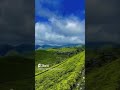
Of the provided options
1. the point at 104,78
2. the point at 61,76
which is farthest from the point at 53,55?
the point at 104,78

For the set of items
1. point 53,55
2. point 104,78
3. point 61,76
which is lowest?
point 104,78

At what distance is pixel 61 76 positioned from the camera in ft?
70.8

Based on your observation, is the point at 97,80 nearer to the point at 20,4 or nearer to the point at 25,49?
the point at 25,49

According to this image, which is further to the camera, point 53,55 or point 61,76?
point 53,55

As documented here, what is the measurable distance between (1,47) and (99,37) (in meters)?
7.80

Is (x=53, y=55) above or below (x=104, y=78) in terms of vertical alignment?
above

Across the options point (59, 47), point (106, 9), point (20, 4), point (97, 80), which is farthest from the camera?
point (97, 80)

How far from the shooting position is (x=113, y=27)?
29.3m

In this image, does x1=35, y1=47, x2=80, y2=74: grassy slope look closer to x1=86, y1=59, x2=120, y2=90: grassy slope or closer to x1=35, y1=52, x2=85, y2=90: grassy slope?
x1=35, y1=52, x2=85, y2=90: grassy slope

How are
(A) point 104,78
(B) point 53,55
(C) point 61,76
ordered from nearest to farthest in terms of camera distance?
(C) point 61,76, (B) point 53,55, (A) point 104,78

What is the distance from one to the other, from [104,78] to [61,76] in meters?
10.7

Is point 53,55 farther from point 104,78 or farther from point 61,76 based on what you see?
point 104,78

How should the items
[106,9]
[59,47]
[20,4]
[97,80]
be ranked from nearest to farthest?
[59,47] → [20,4] → [106,9] → [97,80]

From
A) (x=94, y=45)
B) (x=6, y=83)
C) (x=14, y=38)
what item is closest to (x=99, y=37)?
(x=94, y=45)
